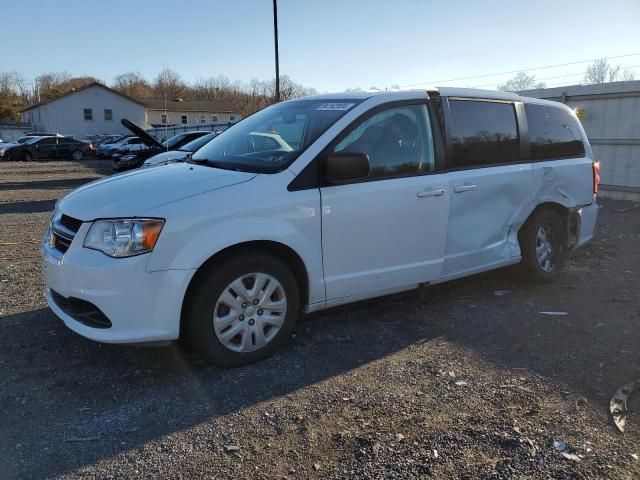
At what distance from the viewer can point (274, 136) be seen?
4293mm

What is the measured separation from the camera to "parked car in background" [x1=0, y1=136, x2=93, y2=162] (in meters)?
32.5

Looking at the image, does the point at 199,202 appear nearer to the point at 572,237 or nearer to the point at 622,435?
the point at 622,435

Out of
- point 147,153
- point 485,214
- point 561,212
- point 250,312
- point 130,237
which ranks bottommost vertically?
point 250,312

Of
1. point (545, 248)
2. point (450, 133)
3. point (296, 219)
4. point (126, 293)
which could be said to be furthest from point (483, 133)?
point (126, 293)

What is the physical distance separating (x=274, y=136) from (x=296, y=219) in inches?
38.7

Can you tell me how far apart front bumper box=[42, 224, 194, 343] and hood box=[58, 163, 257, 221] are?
0.21 meters

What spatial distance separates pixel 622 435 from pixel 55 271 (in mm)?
3542

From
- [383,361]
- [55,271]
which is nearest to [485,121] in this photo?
[383,361]

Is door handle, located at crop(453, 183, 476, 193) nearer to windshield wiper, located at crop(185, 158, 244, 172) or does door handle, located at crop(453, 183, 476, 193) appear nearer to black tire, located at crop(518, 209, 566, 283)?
black tire, located at crop(518, 209, 566, 283)

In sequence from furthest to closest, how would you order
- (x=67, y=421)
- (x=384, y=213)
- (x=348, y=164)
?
(x=384, y=213) < (x=348, y=164) < (x=67, y=421)

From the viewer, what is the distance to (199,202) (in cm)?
334

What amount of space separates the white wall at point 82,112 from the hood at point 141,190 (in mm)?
58724

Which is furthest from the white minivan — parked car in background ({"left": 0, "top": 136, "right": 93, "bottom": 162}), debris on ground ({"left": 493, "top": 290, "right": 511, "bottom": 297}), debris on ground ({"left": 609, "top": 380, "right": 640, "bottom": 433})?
parked car in background ({"left": 0, "top": 136, "right": 93, "bottom": 162})

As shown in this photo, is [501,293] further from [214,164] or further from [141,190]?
[141,190]
